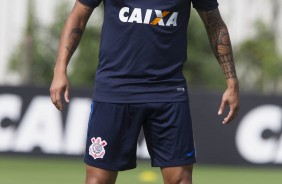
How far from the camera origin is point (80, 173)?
39.8 feet

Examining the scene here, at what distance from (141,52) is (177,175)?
81cm

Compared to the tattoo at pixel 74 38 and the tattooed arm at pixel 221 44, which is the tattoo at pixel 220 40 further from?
the tattoo at pixel 74 38

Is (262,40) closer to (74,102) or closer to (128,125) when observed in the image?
(74,102)

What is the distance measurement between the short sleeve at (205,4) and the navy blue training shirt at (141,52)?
211mm

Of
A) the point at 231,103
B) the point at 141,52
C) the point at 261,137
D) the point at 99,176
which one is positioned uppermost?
the point at 141,52

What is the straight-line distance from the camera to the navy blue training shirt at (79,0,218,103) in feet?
19.1

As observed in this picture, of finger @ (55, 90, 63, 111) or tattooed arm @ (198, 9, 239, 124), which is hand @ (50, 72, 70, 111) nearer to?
finger @ (55, 90, 63, 111)

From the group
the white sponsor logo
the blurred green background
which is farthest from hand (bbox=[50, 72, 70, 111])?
the blurred green background

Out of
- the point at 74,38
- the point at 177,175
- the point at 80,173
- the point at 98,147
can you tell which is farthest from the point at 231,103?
the point at 80,173

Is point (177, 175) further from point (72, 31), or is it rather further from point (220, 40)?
point (72, 31)

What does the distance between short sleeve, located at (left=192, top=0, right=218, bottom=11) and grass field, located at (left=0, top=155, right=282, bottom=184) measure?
500cm

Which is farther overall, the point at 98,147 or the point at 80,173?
the point at 80,173

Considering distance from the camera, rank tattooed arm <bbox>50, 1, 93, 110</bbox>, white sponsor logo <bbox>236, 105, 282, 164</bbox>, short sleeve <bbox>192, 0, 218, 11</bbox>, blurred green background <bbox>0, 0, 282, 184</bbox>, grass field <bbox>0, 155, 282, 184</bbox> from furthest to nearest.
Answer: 1. blurred green background <bbox>0, 0, 282, 184</bbox>
2. white sponsor logo <bbox>236, 105, 282, 164</bbox>
3. grass field <bbox>0, 155, 282, 184</bbox>
4. short sleeve <bbox>192, 0, 218, 11</bbox>
5. tattooed arm <bbox>50, 1, 93, 110</bbox>

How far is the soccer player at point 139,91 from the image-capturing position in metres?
5.84
